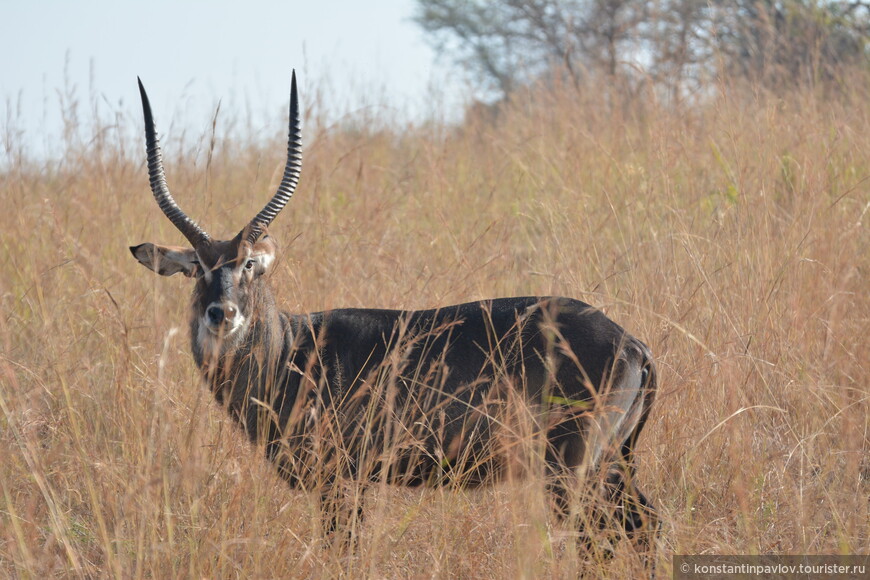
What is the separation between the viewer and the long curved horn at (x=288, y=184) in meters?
3.97

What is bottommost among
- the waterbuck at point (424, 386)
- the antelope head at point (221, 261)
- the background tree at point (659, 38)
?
the waterbuck at point (424, 386)

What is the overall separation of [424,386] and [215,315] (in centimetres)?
85

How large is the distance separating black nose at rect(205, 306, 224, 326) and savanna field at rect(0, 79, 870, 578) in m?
0.30

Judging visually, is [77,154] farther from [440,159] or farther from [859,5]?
[859,5]

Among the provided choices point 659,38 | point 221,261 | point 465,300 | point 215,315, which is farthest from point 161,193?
point 659,38

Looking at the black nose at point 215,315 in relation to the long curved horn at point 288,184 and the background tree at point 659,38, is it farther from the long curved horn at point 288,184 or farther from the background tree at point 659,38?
the background tree at point 659,38

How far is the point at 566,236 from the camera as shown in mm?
5605

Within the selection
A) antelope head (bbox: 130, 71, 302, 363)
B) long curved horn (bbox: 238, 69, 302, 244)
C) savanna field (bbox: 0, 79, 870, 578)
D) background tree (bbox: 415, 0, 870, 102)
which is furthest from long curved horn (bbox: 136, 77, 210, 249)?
background tree (bbox: 415, 0, 870, 102)

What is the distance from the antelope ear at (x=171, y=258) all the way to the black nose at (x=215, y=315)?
0.39 m

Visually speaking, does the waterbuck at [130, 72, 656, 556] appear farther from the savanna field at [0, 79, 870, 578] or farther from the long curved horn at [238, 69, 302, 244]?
the savanna field at [0, 79, 870, 578]

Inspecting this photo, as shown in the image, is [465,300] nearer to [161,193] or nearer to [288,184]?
[288,184]

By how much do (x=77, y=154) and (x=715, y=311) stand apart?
180 inches

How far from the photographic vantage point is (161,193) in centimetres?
399

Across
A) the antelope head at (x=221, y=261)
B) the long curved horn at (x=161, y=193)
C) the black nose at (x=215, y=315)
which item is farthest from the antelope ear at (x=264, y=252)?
the black nose at (x=215, y=315)
